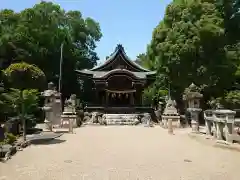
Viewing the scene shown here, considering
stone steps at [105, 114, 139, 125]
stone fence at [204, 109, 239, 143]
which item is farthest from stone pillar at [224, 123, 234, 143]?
stone steps at [105, 114, 139, 125]

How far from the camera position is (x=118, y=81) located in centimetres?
3403

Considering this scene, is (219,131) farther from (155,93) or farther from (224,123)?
(155,93)

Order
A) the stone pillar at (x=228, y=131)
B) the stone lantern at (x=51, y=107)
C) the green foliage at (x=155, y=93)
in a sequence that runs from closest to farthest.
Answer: the stone pillar at (x=228, y=131) < the stone lantern at (x=51, y=107) < the green foliage at (x=155, y=93)

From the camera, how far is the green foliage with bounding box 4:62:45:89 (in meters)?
12.4

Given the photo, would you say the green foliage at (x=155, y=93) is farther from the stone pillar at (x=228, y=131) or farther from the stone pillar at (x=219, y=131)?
the stone pillar at (x=228, y=131)

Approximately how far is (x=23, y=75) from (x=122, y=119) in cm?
1694

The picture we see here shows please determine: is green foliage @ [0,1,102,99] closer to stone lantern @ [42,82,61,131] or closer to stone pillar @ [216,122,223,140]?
stone lantern @ [42,82,61,131]

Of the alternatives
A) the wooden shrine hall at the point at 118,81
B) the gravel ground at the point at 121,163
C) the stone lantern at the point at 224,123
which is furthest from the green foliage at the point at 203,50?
the gravel ground at the point at 121,163

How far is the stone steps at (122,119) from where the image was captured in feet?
90.1

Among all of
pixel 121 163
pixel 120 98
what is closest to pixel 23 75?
pixel 121 163

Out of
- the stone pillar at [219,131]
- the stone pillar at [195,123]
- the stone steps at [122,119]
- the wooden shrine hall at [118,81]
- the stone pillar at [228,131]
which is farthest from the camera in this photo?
the wooden shrine hall at [118,81]

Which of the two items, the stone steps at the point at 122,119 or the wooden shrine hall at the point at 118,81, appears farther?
the wooden shrine hall at the point at 118,81

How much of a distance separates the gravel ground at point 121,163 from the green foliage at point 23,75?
2839 millimetres

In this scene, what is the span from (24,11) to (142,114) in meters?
19.0
